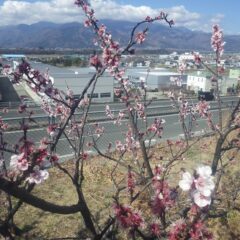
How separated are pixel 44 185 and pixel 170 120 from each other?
14831mm

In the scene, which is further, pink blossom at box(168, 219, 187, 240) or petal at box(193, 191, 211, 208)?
pink blossom at box(168, 219, 187, 240)

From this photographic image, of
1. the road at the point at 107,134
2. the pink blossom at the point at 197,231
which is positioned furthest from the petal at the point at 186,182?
the road at the point at 107,134

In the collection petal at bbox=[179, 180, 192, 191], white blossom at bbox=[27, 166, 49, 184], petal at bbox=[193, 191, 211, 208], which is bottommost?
white blossom at bbox=[27, 166, 49, 184]

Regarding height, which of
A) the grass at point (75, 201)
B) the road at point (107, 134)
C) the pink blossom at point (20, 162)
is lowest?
the road at point (107, 134)

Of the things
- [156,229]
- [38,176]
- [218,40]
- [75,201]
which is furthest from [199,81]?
[38,176]

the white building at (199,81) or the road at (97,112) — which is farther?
the white building at (199,81)

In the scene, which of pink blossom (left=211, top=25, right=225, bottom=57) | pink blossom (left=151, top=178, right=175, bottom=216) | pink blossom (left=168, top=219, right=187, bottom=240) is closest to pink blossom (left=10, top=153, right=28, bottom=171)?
pink blossom (left=151, top=178, right=175, bottom=216)

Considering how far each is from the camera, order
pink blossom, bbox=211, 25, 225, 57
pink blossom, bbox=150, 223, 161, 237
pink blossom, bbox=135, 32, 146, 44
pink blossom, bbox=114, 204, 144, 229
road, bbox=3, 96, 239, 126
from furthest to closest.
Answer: road, bbox=3, 96, 239, 126, pink blossom, bbox=211, 25, 225, 57, pink blossom, bbox=135, 32, 146, 44, pink blossom, bbox=150, 223, 161, 237, pink blossom, bbox=114, 204, 144, 229

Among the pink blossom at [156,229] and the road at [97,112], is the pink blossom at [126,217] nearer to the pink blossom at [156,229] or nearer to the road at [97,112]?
the pink blossom at [156,229]

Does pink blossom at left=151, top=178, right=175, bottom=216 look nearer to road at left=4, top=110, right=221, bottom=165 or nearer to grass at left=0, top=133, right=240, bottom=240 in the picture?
grass at left=0, top=133, right=240, bottom=240

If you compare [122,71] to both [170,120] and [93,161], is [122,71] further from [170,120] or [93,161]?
[170,120]

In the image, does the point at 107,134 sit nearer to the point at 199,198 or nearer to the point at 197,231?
the point at 197,231

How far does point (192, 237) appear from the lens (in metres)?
2.00

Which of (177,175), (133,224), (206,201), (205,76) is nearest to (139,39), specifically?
(133,224)
